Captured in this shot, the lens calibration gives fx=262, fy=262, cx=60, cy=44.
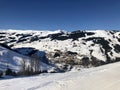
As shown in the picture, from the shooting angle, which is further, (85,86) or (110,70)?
(110,70)

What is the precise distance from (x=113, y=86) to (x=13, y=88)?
9098mm

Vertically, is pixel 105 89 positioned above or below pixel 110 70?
below

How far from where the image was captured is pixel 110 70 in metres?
23.4

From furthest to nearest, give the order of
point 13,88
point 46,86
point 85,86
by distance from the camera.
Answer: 1. point 13,88
2. point 46,86
3. point 85,86

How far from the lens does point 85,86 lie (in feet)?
66.4

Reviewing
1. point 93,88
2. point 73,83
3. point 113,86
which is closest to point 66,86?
point 73,83

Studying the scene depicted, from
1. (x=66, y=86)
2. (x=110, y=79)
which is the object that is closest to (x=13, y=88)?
(x=66, y=86)

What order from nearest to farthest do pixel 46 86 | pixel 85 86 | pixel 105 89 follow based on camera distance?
pixel 105 89, pixel 85 86, pixel 46 86

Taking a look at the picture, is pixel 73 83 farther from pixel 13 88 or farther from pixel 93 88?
pixel 13 88

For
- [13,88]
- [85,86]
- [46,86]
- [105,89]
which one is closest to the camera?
[105,89]

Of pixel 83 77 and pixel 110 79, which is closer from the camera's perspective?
pixel 110 79

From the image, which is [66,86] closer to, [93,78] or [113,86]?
[93,78]

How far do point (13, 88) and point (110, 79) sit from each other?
855 centimetres

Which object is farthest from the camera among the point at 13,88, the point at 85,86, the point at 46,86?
the point at 13,88
